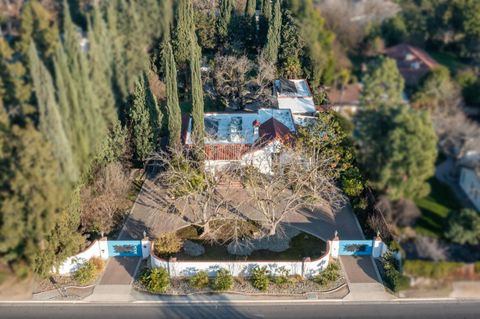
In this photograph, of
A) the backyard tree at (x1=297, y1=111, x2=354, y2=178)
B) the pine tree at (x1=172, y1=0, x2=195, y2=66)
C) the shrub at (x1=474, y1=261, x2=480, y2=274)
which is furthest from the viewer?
the pine tree at (x1=172, y1=0, x2=195, y2=66)

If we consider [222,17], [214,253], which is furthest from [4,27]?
[222,17]

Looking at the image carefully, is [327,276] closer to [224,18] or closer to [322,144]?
[322,144]

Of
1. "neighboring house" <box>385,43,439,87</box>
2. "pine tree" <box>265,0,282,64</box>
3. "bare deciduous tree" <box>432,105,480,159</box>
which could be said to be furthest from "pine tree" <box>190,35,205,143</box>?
"bare deciduous tree" <box>432,105,480,159</box>

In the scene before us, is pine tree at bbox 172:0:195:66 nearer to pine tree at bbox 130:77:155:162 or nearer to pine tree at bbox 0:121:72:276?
pine tree at bbox 130:77:155:162

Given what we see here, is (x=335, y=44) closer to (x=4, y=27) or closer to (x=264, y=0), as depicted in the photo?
(x=4, y=27)

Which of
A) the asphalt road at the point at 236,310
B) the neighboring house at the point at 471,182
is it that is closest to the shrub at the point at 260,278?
the asphalt road at the point at 236,310

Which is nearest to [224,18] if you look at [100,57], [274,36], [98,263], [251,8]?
[251,8]

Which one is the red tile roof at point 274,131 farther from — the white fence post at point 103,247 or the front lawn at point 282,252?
Result: the white fence post at point 103,247
